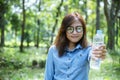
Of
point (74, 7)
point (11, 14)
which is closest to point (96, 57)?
point (74, 7)

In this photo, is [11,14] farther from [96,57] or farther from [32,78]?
[96,57]

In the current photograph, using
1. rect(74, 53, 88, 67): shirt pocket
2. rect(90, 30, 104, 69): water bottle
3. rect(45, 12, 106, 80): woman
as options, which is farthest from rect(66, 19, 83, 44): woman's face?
rect(90, 30, 104, 69): water bottle

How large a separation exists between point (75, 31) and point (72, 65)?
1.28ft

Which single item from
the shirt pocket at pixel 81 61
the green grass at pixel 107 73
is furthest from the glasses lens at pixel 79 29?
the green grass at pixel 107 73

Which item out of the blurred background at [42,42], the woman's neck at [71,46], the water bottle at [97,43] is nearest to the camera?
the water bottle at [97,43]

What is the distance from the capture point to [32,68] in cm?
1494

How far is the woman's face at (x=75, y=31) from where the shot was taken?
154 inches

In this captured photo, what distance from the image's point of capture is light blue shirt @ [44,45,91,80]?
12.5 feet

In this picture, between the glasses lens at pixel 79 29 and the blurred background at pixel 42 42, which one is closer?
the glasses lens at pixel 79 29

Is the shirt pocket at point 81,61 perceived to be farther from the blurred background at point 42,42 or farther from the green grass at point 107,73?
the green grass at point 107,73

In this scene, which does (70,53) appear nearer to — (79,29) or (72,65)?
(72,65)

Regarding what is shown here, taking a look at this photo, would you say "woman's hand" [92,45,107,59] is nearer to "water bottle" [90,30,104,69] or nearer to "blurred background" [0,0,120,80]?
"water bottle" [90,30,104,69]

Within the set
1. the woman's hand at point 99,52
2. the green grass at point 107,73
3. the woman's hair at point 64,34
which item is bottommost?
the green grass at point 107,73

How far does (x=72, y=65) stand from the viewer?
12.6 feet
